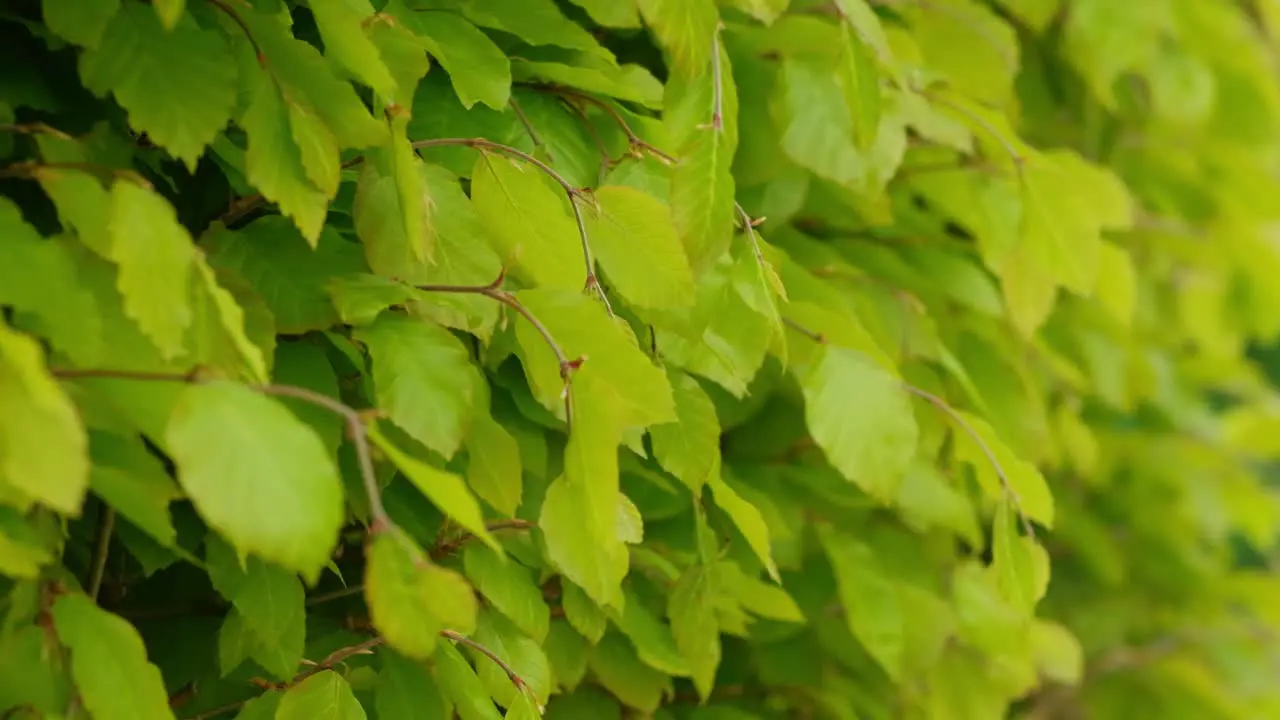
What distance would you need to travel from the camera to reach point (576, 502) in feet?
2.16

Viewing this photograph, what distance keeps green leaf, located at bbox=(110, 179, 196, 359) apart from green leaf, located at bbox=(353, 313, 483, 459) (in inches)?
5.4

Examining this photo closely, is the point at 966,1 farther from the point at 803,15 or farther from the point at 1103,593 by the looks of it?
the point at 1103,593

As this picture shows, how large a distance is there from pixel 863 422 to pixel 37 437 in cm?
53

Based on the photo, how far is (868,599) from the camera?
1.12 m

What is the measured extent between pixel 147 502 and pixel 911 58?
0.82m

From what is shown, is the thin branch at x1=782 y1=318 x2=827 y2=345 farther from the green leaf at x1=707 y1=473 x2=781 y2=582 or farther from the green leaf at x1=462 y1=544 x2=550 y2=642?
the green leaf at x1=462 y1=544 x2=550 y2=642

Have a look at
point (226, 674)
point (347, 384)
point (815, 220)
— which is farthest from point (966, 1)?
point (226, 674)

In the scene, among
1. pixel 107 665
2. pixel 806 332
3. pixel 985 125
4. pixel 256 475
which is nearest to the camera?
pixel 256 475

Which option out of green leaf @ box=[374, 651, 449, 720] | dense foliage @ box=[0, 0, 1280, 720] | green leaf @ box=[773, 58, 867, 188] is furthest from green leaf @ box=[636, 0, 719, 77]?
green leaf @ box=[374, 651, 449, 720]

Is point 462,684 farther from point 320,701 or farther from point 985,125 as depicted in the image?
point 985,125

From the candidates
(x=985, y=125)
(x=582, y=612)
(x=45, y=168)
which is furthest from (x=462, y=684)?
(x=985, y=125)

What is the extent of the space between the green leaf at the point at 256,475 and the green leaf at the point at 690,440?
32 centimetres

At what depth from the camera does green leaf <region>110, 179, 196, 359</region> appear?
56cm

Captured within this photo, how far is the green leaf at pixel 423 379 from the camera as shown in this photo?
682mm
